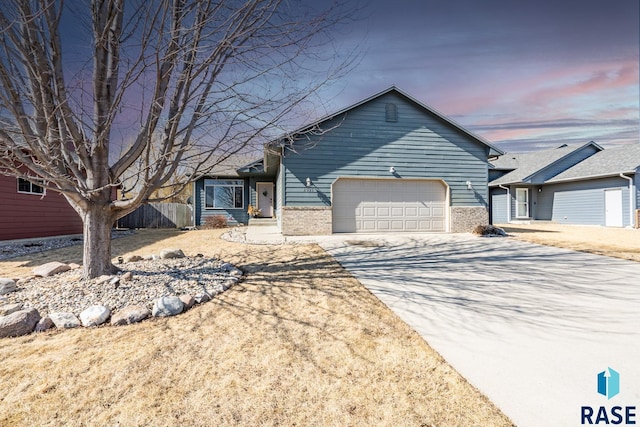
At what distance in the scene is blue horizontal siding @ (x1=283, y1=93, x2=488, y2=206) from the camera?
11.1 metres

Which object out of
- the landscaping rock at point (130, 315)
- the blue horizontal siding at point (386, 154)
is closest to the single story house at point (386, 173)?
the blue horizontal siding at point (386, 154)

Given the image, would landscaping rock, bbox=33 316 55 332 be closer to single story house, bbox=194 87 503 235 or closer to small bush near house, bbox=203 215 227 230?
single story house, bbox=194 87 503 235

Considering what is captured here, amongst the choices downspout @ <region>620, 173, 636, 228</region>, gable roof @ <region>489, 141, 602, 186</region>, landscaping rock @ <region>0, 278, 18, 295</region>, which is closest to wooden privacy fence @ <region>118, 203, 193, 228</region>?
landscaping rock @ <region>0, 278, 18, 295</region>

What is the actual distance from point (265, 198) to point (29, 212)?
10.1 metres

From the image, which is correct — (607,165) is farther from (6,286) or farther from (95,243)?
(6,286)

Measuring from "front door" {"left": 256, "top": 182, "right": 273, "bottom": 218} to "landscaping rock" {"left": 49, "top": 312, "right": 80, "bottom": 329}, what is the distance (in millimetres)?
14423

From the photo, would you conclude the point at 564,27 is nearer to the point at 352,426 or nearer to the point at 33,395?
the point at 352,426

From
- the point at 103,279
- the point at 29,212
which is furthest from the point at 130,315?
the point at 29,212

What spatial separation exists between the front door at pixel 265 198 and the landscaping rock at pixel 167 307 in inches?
557

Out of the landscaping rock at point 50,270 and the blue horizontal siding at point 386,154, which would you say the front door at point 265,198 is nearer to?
the blue horizontal siding at point 386,154

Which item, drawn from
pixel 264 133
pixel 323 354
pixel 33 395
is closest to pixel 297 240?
pixel 264 133

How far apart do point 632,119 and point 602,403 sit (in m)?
23.3

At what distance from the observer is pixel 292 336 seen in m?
2.95

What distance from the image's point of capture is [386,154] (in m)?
11.6
